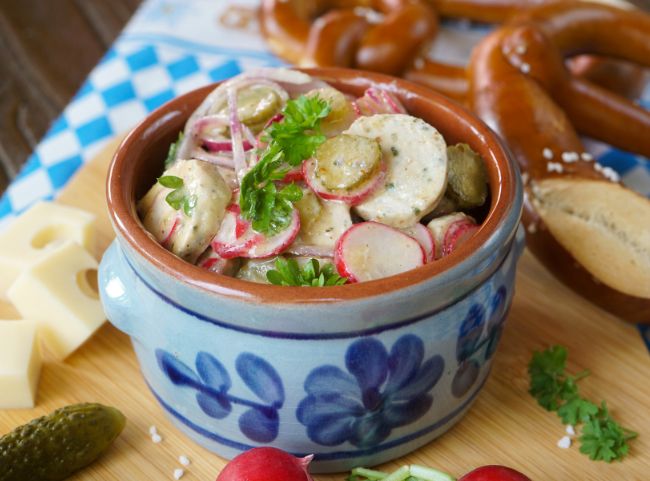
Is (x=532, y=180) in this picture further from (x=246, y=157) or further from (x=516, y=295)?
(x=246, y=157)

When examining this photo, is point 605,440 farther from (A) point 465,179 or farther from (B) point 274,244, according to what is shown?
(B) point 274,244

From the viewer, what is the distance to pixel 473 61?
2.45 meters

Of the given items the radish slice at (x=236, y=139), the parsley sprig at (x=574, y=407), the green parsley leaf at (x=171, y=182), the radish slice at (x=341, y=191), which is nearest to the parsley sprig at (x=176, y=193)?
the green parsley leaf at (x=171, y=182)

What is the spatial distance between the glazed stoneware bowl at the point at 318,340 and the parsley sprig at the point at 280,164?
0.50 feet

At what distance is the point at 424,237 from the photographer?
1.52 m

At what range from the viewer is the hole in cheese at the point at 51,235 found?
202cm

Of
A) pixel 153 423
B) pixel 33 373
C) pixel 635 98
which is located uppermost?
pixel 33 373

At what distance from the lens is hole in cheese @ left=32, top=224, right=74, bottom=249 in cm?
202

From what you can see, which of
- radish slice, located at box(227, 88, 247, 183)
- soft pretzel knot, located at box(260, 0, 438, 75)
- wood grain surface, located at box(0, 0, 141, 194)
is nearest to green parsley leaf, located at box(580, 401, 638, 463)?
radish slice, located at box(227, 88, 247, 183)

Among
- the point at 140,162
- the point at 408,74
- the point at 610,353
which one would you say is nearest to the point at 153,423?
the point at 140,162

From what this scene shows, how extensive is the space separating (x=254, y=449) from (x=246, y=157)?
0.53m

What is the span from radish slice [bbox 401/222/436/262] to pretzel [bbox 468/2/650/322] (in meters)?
0.60

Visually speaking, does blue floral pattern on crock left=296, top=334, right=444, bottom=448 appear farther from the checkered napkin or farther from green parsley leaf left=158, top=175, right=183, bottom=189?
the checkered napkin

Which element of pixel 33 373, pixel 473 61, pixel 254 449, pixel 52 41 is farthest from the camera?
pixel 52 41
